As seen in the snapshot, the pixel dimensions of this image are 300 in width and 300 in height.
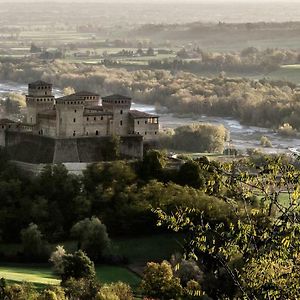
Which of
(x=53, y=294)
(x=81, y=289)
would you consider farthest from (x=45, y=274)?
(x=53, y=294)

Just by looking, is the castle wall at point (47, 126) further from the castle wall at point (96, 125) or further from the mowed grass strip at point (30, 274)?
the mowed grass strip at point (30, 274)

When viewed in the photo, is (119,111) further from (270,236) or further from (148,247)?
(270,236)

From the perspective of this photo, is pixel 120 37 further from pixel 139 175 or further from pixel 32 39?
pixel 139 175

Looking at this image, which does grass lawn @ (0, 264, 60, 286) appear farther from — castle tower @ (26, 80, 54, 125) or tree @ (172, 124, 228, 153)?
tree @ (172, 124, 228, 153)

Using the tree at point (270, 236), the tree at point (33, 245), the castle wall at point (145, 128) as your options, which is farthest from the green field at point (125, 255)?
the tree at point (270, 236)

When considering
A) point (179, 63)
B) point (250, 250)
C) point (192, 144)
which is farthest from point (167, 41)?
point (250, 250)

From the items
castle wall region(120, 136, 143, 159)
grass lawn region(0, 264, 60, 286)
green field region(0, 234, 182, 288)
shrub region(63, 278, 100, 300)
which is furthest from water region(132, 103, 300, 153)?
shrub region(63, 278, 100, 300)
